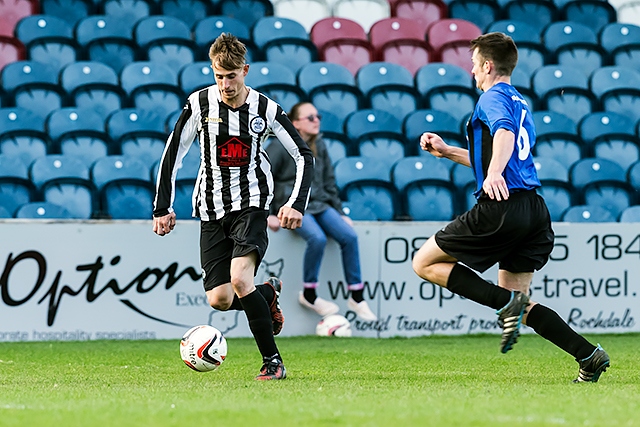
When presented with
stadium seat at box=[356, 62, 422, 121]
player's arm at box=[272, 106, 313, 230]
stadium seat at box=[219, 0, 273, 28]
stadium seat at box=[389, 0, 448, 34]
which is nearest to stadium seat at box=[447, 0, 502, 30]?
stadium seat at box=[389, 0, 448, 34]

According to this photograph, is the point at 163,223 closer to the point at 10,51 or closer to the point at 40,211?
the point at 40,211

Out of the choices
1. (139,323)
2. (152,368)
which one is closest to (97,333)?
(139,323)

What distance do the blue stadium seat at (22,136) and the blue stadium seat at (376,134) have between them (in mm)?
3313

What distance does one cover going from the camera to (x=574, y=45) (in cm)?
1402

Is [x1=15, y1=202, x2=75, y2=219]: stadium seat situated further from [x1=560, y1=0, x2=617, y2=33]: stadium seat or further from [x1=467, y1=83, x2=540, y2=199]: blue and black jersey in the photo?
[x1=560, y1=0, x2=617, y2=33]: stadium seat

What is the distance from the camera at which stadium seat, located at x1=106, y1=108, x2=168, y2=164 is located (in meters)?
10.8

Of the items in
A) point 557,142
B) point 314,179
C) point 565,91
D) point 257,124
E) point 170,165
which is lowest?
point 314,179

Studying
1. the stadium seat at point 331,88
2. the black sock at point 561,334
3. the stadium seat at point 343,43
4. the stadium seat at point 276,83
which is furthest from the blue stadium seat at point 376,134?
the black sock at point 561,334

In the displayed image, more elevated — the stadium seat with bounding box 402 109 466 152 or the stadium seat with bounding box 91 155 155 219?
the stadium seat with bounding box 402 109 466 152

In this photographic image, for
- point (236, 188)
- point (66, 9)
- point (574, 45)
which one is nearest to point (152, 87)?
point (66, 9)

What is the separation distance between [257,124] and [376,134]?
5.76m

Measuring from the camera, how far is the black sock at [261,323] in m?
5.68

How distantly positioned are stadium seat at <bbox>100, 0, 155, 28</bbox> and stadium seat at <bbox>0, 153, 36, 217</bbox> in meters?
3.40

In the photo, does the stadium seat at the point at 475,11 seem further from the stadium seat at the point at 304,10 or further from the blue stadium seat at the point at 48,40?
the blue stadium seat at the point at 48,40
